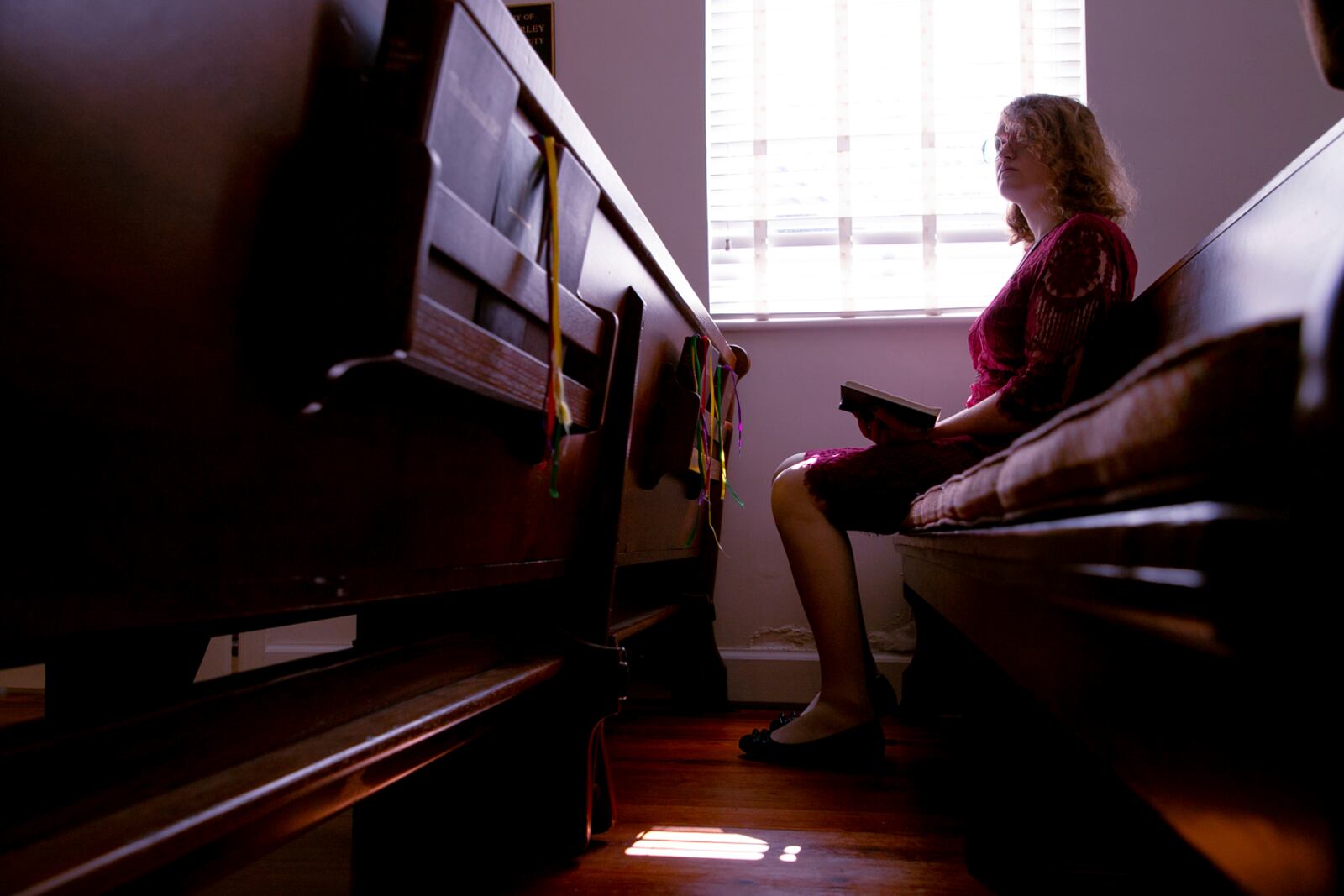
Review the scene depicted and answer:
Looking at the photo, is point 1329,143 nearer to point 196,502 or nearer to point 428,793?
point 196,502

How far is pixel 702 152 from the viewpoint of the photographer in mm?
2627

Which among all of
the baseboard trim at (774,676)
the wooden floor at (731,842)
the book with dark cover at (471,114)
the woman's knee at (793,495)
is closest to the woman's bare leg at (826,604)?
the woman's knee at (793,495)

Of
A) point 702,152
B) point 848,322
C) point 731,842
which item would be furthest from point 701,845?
point 702,152

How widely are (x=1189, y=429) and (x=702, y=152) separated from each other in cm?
240

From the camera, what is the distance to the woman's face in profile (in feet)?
5.98

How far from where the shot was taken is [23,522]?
403mm

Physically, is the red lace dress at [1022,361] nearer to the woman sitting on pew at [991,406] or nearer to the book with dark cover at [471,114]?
the woman sitting on pew at [991,406]

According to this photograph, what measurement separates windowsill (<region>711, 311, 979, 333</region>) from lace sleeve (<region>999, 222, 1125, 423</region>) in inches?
37.2

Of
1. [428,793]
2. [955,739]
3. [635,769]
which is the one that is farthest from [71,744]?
[955,739]

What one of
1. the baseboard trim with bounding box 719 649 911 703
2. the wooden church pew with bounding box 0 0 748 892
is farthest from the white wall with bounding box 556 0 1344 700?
the wooden church pew with bounding box 0 0 748 892

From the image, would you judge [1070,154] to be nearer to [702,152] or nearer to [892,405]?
[892,405]

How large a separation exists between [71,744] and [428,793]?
0.76 m

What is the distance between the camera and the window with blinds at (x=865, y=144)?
2.55 metres

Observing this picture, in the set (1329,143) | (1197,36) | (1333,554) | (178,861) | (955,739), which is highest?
(1197,36)
